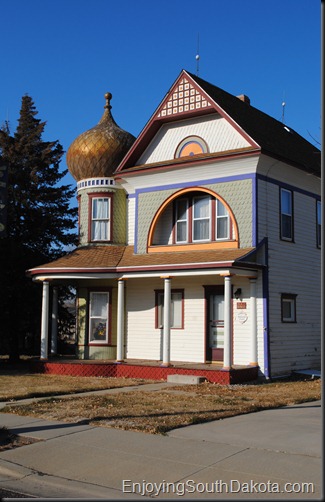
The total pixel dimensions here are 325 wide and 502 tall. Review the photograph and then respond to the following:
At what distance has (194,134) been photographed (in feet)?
67.1

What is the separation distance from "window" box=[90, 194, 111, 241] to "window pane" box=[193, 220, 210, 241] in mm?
3946

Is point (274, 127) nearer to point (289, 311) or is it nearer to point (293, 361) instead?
point (289, 311)

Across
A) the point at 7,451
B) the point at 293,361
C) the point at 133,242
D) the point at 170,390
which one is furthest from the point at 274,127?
the point at 7,451

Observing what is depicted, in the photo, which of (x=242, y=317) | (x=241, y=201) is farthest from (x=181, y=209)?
(x=242, y=317)

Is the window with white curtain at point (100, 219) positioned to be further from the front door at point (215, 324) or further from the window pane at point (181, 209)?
the front door at point (215, 324)

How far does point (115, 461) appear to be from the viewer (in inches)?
320

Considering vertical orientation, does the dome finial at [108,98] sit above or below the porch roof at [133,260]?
above

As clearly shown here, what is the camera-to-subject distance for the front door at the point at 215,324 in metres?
19.4

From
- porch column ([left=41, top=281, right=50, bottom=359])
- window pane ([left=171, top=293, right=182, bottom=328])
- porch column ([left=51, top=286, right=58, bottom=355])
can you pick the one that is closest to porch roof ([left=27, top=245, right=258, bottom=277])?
porch column ([left=41, top=281, right=50, bottom=359])

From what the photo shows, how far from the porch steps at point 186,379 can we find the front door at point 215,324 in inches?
87.9

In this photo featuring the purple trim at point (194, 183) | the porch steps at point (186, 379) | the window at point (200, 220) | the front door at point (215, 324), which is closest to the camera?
the porch steps at point (186, 379)

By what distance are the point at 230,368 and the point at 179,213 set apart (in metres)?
6.10

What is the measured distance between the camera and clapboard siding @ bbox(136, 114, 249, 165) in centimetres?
1956

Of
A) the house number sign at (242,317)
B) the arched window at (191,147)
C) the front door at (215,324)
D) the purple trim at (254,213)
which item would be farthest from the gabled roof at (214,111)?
the house number sign at (242,317)
